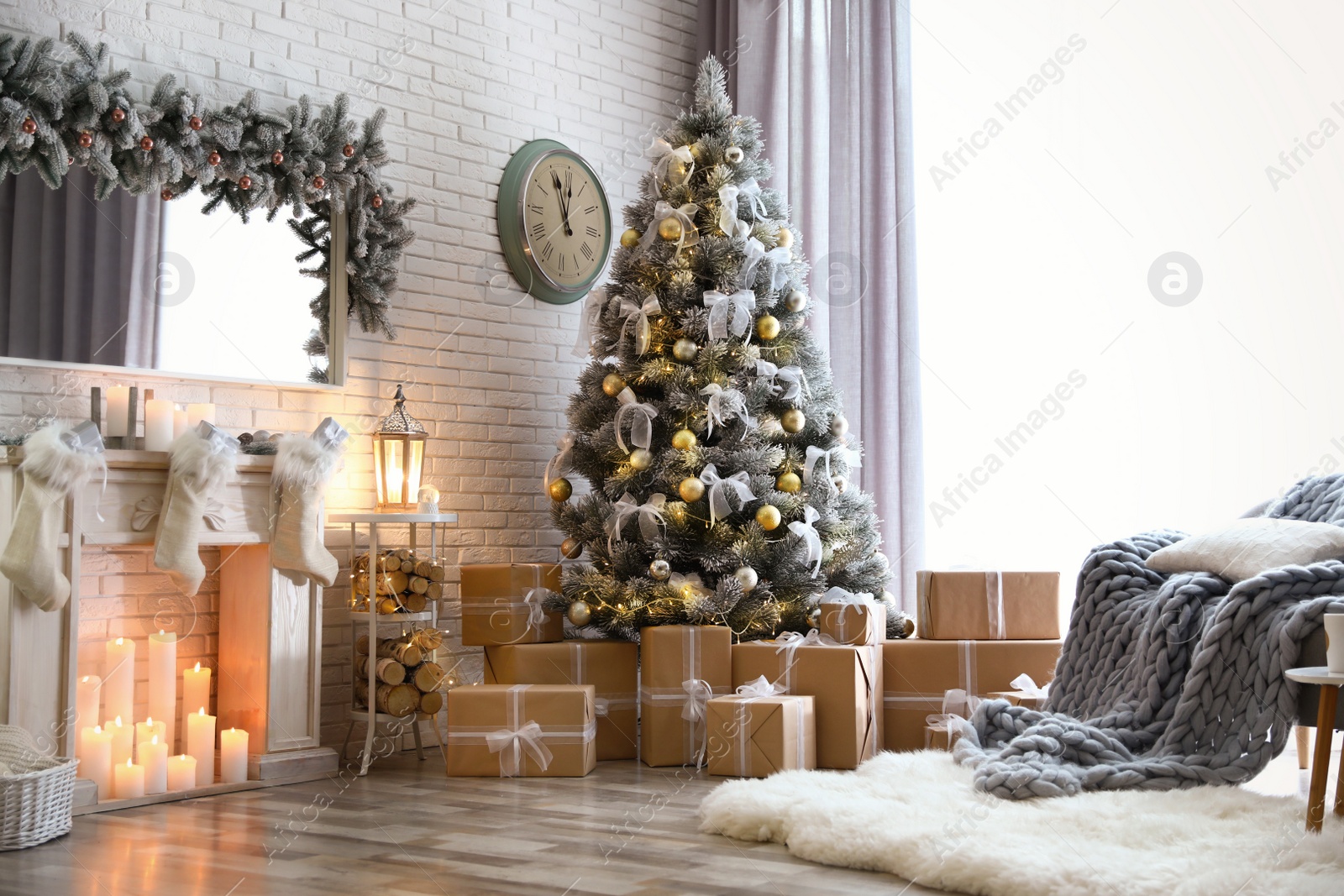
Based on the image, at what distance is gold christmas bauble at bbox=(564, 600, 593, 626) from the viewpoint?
3600 mm

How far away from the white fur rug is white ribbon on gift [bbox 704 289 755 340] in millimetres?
1412

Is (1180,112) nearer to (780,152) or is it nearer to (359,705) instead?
(780,152)

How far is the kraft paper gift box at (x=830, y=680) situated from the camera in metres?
3.26

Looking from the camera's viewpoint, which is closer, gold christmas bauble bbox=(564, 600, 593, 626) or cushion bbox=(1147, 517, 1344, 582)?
cushion bbox=(1147, 517, 1344, 582)

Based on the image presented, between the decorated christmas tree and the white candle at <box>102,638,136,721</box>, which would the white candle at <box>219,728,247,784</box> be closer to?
the white candle at <box>102,638,136,721</box>

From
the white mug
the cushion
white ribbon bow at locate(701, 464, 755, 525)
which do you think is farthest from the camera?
white ribbon bow at locate(701, 464, 755, 525)

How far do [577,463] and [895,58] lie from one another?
74.6 inches

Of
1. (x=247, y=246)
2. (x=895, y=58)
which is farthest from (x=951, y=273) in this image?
(x=247, y=246)


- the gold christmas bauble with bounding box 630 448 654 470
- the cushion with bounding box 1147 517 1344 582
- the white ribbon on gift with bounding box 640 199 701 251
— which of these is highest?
the white ribbon on gift with bounding box 640 199 701 251

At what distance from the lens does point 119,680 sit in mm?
3150

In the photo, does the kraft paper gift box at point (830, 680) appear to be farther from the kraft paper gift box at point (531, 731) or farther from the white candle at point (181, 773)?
the white candle at point (181, 773)

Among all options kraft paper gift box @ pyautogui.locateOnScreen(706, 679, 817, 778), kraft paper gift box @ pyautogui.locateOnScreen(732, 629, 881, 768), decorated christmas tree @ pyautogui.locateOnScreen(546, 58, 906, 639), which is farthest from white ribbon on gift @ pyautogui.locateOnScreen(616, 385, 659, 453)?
kraft paper gift box @ pyautogui.locateOnScreen(706, 679, 817, 778)

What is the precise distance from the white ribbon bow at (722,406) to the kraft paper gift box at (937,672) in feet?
2.63

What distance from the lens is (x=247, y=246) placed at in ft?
11.7
